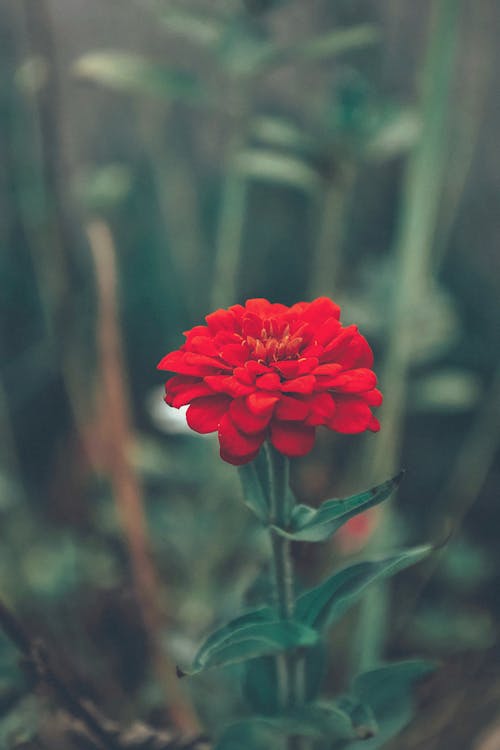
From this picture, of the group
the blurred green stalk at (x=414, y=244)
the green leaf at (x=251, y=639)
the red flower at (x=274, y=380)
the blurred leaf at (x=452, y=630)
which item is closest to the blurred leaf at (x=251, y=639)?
the green leaf at (x=251, y=639)

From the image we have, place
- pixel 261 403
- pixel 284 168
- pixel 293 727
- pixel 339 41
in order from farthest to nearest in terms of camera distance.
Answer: pixel 284 168 < pixel 339 41 < pixel 293 727 < pixel 261 403

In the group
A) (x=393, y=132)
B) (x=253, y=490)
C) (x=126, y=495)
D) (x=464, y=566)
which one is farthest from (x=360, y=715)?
(x=393, y=132)

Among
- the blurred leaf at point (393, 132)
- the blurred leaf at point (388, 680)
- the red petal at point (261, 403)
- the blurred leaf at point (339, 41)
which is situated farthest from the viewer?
the blurred leaf at point (393, 132)

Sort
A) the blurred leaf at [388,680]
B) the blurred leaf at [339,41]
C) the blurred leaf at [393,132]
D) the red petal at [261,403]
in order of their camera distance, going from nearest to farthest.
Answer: the red petal at [261,403], the blurred leaf at [388,680], the blurred leaf at [339,41], the blurred leaf at [393,132]

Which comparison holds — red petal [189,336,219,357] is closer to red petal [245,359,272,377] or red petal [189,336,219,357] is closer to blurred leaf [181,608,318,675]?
red petal [245,359,272,377]

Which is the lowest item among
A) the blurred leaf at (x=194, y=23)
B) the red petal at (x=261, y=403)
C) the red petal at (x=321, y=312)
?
the red petal at (x=261, y=403)

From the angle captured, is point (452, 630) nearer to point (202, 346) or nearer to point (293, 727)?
point (293, 727)

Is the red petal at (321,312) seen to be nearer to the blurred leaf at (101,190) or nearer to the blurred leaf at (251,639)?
the blurred leaf at (251,639)
